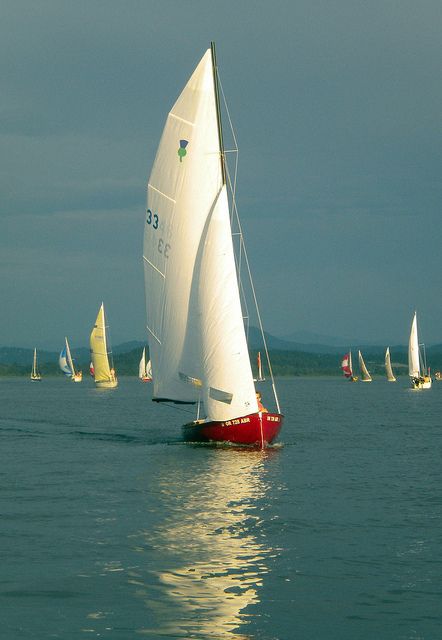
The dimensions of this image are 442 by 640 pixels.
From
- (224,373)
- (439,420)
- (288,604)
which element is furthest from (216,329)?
(439,420)

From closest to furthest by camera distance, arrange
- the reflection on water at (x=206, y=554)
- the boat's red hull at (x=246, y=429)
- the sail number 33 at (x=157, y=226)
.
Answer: the reflection on water at (x=206, y=554) < the boat's red hull at (x=246, y=429) < the sail number 33 at (x=157, y=226)

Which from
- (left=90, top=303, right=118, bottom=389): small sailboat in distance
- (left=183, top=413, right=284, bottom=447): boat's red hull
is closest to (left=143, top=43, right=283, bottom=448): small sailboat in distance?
(left=183, top=413, right=284, bottom=447): boat's red hull

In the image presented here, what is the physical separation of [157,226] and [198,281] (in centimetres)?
478

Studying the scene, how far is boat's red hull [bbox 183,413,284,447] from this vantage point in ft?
136

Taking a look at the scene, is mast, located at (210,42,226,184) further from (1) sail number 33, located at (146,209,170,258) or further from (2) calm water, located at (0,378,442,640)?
(2) calm water, located at (0,378,442,640)

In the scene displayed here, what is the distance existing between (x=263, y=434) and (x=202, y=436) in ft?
9.39

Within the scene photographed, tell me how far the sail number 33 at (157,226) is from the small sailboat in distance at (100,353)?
92841 millimetres

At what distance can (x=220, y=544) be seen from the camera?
76.4 ft

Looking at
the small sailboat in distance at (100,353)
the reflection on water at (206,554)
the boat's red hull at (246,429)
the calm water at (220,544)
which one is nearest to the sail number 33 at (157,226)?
the boat's red hull at (246,429)

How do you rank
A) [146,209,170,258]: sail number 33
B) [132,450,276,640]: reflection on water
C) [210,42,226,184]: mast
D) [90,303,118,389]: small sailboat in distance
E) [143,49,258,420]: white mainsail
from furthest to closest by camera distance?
[90,303,118,389]: small sailboat in distance
[146,209,170,258]: sail number 33
[210,42,226,184]: mast
[143,49,258,420]: white mainsail
[132,450,276,640]: reflection on water

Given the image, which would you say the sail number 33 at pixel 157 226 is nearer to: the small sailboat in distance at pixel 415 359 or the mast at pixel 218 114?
the mast at pixel 218 114

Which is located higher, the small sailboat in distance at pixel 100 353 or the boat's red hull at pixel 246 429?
the small sailboat in distance at pixel 100 353

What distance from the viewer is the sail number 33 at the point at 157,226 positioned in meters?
45.8

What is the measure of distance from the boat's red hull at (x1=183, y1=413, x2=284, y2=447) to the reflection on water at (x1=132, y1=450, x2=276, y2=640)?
4982mm
